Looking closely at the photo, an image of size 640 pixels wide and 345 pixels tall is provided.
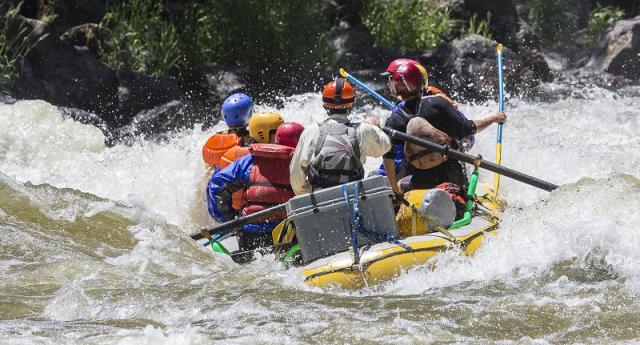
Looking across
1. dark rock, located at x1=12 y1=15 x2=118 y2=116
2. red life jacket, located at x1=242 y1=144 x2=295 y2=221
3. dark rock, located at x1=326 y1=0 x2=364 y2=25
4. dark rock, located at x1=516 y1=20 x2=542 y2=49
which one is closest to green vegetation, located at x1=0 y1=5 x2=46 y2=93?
dark rock, located at x1=12 y1=15 x2=118 y2=116

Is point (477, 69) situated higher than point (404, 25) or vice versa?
point (404, 25)

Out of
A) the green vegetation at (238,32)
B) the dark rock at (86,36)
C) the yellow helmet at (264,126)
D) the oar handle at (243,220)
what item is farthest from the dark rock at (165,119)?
the oar handle at (243,220)

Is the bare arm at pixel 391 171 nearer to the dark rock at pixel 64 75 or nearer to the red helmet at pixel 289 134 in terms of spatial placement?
the red helmet at pixel 289 134

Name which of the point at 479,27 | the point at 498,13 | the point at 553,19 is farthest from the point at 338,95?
the point at 553,19

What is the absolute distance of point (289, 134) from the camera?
253 inches

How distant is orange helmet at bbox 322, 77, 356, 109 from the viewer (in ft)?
19.5

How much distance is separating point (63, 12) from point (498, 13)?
7043 mm

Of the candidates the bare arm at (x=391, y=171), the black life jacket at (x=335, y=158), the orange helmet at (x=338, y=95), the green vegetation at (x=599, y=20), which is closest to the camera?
the black life jacket at (x=335, y=158)

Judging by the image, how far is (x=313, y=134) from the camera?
5848 millimetres

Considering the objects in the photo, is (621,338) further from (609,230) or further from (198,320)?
(198,320)

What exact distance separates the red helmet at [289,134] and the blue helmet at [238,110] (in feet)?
4.14

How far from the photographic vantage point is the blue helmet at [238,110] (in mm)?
7664

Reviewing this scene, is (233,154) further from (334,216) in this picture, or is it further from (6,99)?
(6,99)

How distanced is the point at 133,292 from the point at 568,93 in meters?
9.34
